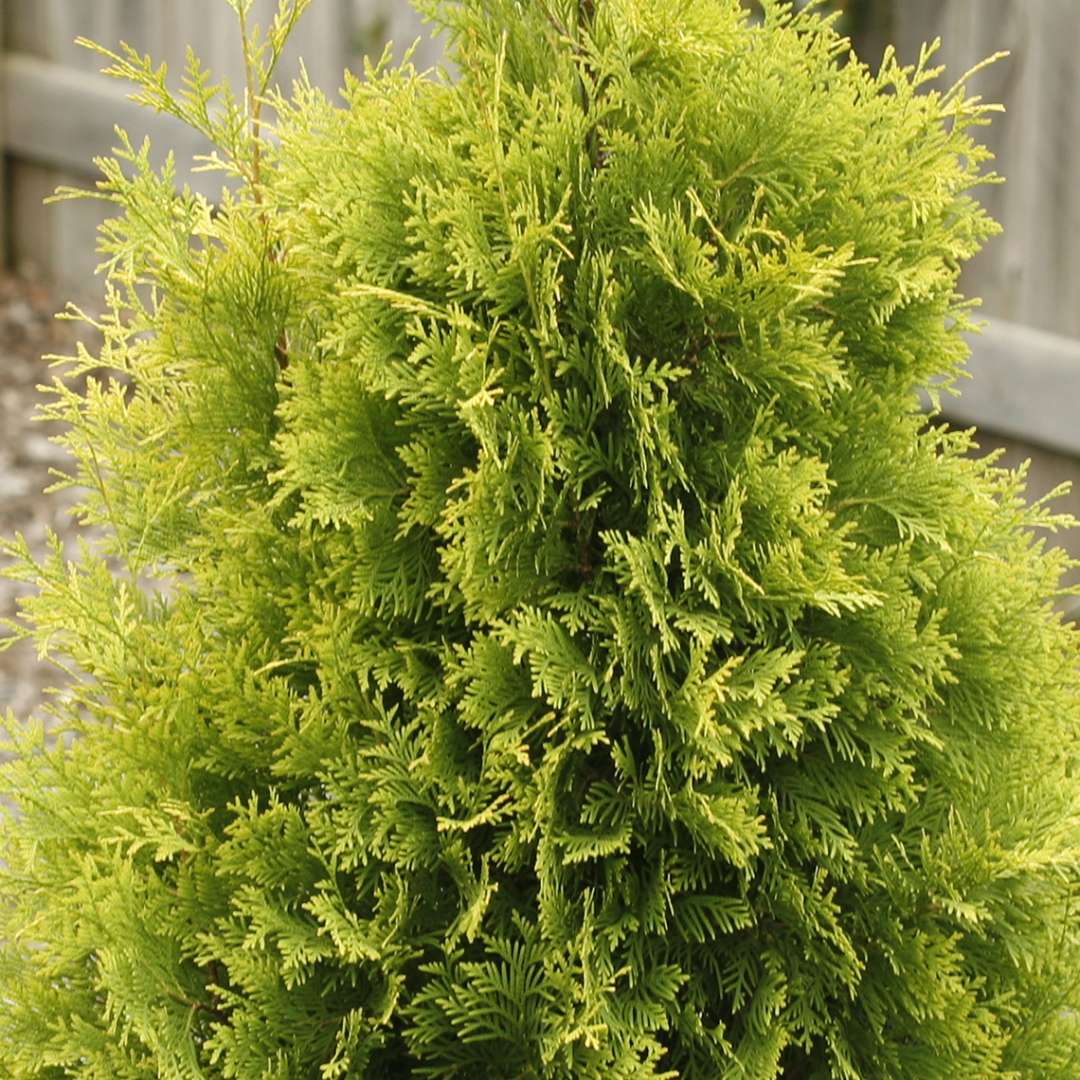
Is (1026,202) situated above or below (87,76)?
above

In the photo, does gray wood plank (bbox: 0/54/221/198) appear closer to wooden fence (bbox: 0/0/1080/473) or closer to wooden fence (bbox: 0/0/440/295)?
wooden fence (bbox: 0/0/440/295)

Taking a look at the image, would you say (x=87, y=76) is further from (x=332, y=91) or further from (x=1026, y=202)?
(x=1026, y=202)

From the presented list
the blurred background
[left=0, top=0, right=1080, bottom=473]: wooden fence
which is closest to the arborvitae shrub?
[left=0, top=0, right=1080, bottom=473]: wooden fence

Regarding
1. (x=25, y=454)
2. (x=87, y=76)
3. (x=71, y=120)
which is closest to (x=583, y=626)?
(x=25, y=454)

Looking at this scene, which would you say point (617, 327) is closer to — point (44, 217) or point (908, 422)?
point (908, 422)

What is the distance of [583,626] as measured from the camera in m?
2.18

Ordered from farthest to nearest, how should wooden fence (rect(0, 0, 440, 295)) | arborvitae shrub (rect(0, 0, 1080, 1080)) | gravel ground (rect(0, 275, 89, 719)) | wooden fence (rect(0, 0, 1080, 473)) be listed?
wooden fence (rect(0, 0, 440, 295))
gravel ground (rect(0, 275, 89, 719))
wooden fence (rect(0, 0, 1080, 473))
arborvitae shrub (rect(0, 0, 1080, 1080))

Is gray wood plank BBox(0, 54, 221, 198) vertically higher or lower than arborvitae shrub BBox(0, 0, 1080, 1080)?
lower

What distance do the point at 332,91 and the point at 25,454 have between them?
243 centimetres

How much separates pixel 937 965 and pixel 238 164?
165 cm

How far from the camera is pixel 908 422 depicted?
2346mm

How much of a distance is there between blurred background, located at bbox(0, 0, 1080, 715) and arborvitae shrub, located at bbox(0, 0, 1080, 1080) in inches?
135

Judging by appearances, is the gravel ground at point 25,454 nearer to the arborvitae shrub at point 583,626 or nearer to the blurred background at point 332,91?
the blurred background at point 332,91

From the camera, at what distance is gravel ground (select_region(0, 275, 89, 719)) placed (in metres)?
6.48
